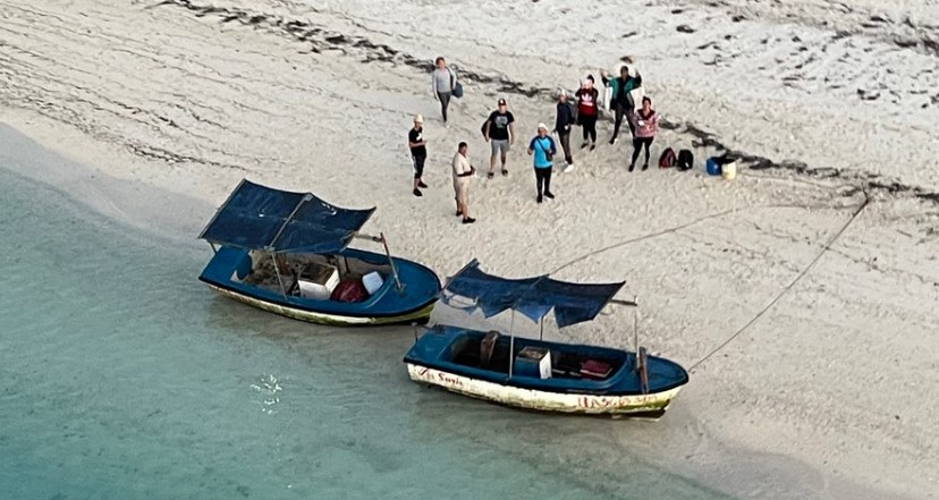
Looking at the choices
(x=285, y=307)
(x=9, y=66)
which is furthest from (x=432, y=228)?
(x=9, y=66)

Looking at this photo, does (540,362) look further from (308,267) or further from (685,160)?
(685,160)

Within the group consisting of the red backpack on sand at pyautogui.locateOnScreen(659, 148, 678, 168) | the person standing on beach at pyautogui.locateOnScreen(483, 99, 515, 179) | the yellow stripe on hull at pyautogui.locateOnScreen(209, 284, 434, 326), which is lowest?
the yellow stripe on hull at pyautogui.locateOnScreen(209, 284, 434, 326)

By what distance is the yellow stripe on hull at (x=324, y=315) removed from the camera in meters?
20.3

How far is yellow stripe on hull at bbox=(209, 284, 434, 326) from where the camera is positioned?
20.3 meters

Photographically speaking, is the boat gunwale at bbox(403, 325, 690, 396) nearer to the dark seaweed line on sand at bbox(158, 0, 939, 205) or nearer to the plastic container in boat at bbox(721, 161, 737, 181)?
the plastic container in boat at bbox(721, 161, 737, 181)

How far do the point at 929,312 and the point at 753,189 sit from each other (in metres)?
4.52

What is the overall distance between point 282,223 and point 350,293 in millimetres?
1755

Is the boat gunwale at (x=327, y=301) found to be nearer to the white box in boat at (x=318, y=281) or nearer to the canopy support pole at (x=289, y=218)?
the white box in boat at (x=318, y=281)

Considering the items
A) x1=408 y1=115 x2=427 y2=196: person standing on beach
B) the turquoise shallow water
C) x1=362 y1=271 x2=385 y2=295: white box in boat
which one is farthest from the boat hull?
x1=408 y1=115 x2=427 y2=196: person standing on beach

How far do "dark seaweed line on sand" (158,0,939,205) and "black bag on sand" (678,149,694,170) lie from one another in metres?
0.87

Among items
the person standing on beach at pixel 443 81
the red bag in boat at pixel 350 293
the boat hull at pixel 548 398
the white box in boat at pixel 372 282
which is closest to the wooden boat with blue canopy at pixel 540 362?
the boat hull at pixel 548 398

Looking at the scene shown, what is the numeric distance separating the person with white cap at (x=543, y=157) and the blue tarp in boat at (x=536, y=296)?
367 cm

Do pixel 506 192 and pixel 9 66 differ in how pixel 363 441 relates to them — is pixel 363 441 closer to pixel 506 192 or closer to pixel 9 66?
pixel 506 192

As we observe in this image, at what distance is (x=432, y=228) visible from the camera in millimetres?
22641
